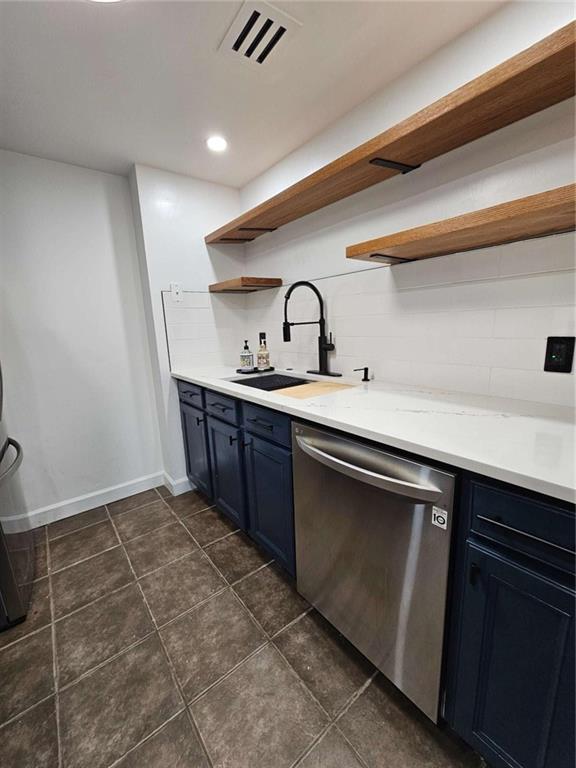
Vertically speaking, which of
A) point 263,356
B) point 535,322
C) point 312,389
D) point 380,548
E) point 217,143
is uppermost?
point 217,143

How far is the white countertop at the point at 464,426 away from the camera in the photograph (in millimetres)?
712

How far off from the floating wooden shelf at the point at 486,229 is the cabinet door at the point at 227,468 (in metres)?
1.13

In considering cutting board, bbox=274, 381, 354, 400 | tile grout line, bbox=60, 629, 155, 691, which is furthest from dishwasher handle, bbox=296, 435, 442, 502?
tile grout line, bbox=60, 629, 155, 691

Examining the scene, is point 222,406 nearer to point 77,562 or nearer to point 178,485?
A: point 178,485

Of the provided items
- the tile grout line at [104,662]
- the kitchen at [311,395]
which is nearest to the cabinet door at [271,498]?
the kitchen at [311,395]

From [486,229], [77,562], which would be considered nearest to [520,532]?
[486,229]

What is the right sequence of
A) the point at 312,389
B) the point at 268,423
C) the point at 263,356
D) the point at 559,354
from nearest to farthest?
the point at 559,354, the point at 268,423, the point at 312,389, the point at 263,356

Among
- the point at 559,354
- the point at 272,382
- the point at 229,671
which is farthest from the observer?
the point at 272,382

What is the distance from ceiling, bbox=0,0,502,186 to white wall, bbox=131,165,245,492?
0.34 metres

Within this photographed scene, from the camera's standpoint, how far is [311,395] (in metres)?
1.57

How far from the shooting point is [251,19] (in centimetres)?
115

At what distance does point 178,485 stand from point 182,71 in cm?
244

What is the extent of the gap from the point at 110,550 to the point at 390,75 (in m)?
2.85

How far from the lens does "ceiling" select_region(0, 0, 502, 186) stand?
→ 1126 mm
